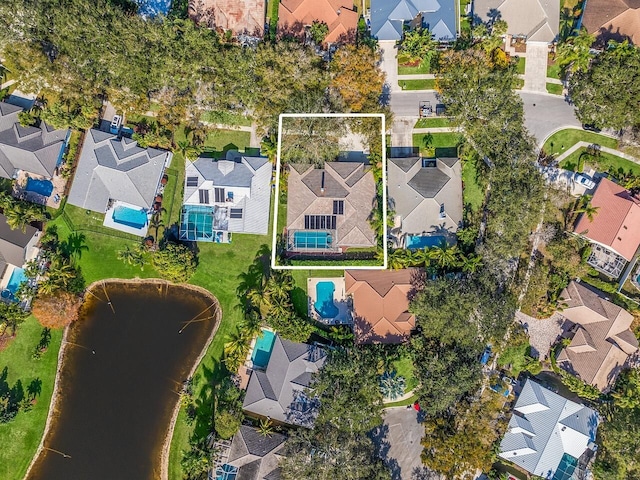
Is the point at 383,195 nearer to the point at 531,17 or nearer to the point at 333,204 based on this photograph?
the point at 333,204

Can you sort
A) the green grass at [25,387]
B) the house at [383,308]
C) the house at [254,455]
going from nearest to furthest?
the house at [254,455] → the house at [383,308] → the green grass at [25,387]

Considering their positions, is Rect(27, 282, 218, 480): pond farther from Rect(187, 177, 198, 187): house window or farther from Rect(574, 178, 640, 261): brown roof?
Rect(574, 178, 640, 261): brown roof

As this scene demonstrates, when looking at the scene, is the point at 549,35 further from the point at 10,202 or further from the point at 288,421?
the point at 10,202

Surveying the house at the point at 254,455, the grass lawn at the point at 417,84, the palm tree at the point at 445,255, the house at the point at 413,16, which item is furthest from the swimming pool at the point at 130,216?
the house at the point at 413,16

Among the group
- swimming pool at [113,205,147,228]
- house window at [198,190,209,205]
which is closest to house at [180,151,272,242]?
house window at [198,190,209,205]

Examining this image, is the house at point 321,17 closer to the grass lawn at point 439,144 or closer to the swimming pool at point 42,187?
the grass lawn at point 439,144

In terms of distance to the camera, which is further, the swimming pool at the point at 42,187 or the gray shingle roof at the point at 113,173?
the swimming pool at the point at 42,187

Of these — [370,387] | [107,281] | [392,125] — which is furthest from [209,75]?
[370,387]
